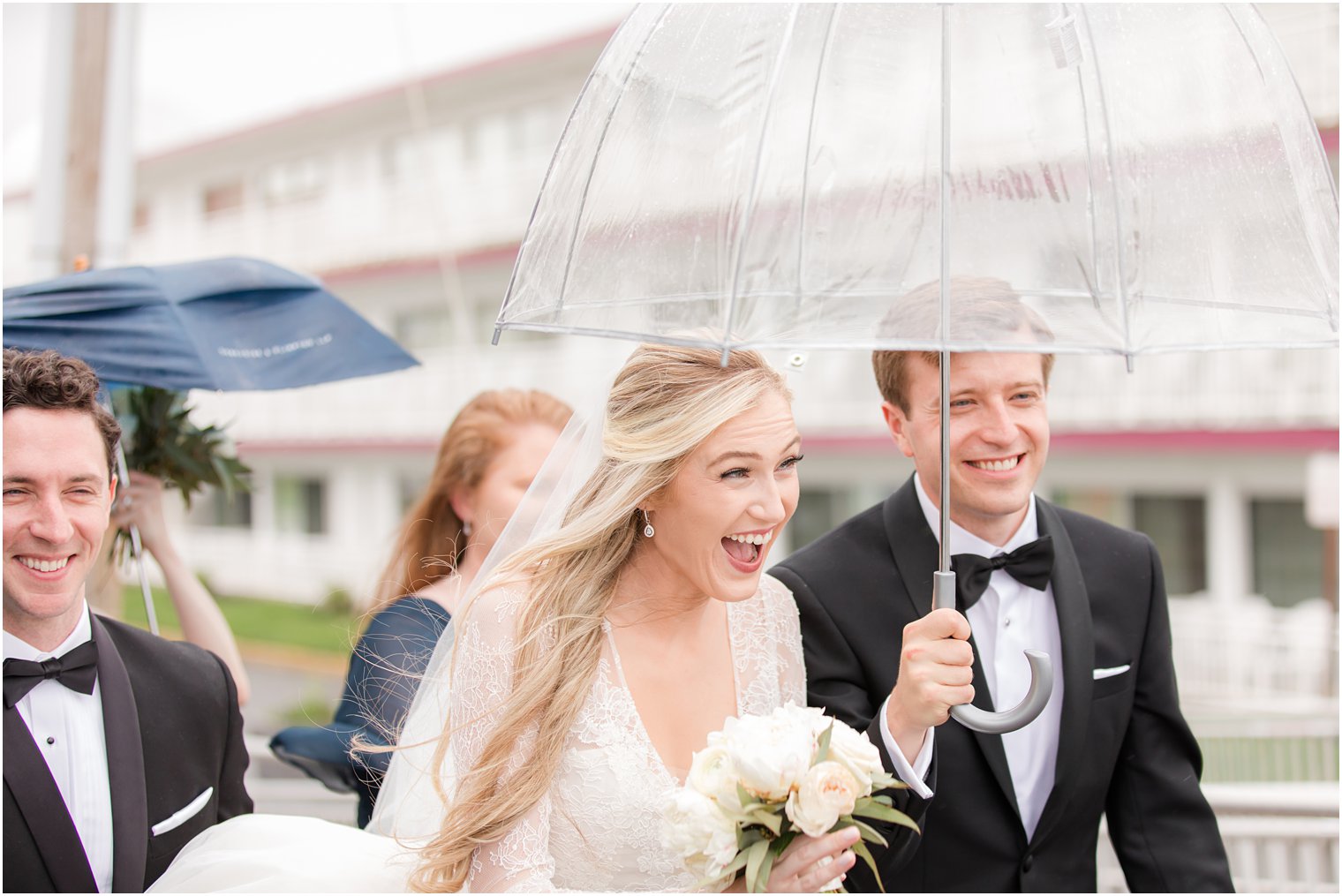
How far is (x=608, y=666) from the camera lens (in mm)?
2758

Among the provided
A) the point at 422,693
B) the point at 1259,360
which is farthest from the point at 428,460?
the point at 422,693

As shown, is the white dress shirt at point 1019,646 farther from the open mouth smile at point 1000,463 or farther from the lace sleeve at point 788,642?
the lace sleeve at point 788,642

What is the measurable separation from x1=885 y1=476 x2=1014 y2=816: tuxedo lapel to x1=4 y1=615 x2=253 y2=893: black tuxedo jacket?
1671 mm

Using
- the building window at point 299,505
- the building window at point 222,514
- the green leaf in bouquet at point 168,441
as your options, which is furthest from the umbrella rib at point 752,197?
the building window at point 222,514

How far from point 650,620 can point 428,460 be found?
22.2 m

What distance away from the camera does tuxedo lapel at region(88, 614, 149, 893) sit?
260 centimetres

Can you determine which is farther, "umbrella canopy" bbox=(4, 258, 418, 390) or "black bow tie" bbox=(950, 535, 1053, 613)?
"umbrella canopy" bbox=(4, 258, 418, 390)

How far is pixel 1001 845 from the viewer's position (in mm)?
2826

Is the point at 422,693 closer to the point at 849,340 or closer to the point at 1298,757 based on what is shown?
the point at 849,340

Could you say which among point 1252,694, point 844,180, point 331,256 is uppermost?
point 331,256

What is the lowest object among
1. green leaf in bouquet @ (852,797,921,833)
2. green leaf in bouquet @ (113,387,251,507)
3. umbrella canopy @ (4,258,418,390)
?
green leaf in bouquet @ (852,797,921,833)

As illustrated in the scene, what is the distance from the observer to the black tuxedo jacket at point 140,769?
2479mm

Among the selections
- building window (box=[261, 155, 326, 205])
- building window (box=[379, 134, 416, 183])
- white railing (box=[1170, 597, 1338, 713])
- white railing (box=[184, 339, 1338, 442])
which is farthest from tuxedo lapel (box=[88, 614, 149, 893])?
building window (box=[261, 155, 326, 205])

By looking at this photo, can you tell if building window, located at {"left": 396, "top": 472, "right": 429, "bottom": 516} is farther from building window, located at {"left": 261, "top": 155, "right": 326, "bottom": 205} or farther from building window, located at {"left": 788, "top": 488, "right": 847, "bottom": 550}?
building window, located at {"left": 788, "top": 488, "right": 847, "bottom": 550}
